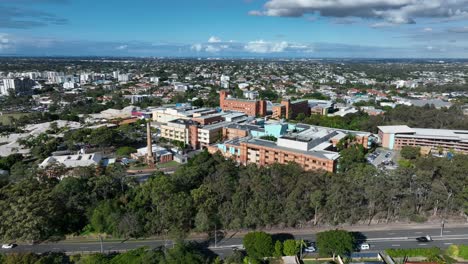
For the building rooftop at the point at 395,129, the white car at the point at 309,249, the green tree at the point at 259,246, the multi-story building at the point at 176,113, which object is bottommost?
the white car at the point at 309,249


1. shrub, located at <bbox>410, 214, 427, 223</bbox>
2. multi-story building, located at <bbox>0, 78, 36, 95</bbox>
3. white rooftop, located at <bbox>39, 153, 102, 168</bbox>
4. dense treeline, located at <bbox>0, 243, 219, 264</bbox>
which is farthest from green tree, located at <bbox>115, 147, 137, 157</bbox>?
multi-story building, located at <bbox>0, 78, 36, 95</bbox>

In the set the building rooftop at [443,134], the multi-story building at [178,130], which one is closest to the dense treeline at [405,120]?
the building rooftop at [443,134]

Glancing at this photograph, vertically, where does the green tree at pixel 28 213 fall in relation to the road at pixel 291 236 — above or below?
above

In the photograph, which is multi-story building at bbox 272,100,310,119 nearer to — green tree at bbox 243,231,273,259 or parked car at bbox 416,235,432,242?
parked car at bbox 416,235,432,242

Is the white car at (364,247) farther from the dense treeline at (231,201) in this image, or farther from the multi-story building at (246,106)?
the multi-story building at (246,106)

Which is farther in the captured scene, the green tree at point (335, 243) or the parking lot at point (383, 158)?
the parking lot at point (383, 158)

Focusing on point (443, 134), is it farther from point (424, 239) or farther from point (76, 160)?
point (76, 160)

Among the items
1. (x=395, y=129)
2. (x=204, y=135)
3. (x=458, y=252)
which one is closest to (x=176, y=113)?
(x=204, y=135)
